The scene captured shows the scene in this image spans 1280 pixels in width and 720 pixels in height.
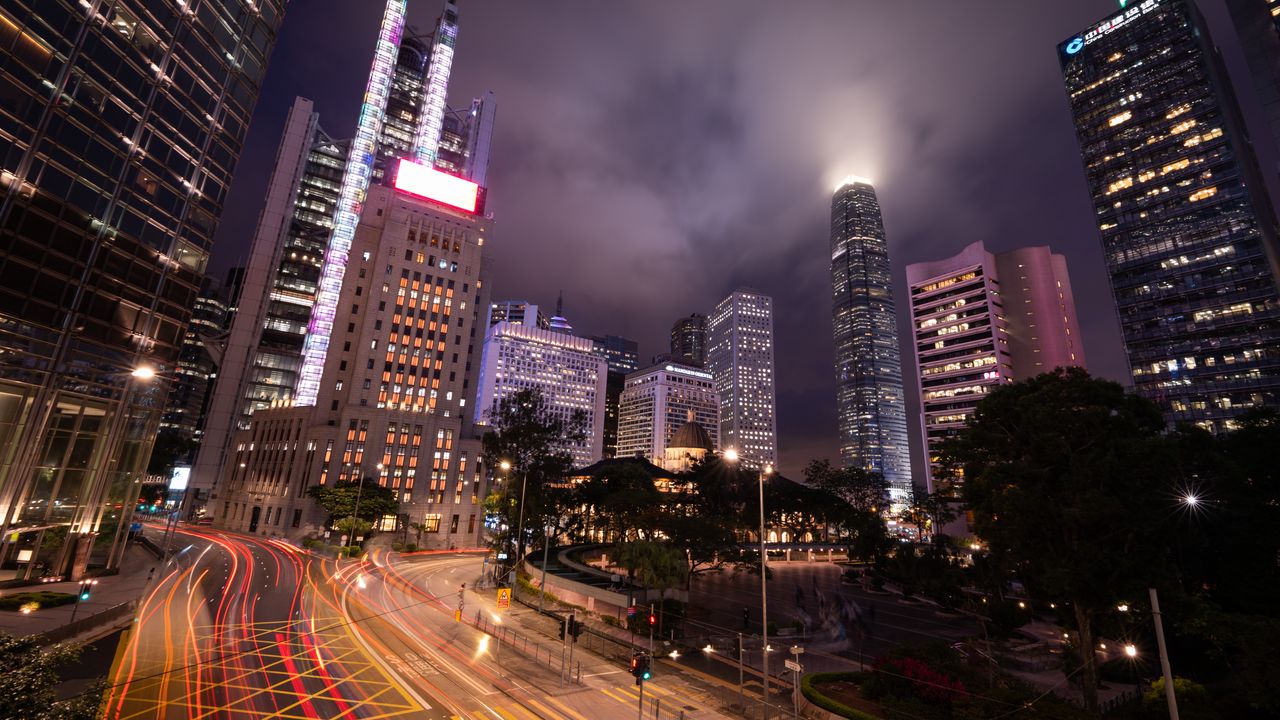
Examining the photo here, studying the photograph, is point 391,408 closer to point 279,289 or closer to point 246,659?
point 279,289

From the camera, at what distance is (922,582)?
51.2 meters

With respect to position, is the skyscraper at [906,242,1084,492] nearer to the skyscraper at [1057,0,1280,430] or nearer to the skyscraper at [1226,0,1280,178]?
the skyscraper at [1057,0,1280,430]

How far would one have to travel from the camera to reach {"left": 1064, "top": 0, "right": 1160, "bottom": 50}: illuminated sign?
4595 inches

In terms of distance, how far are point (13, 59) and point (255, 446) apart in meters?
84.4

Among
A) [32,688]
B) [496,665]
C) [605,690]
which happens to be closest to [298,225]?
[496,665]

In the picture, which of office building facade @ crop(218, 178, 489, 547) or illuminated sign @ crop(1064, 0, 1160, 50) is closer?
office building facade @ crop(218, 178, 489, 547)

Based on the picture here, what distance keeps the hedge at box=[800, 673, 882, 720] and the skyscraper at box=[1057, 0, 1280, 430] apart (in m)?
110

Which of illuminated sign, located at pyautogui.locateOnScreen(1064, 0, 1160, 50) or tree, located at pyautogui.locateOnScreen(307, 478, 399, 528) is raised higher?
illuminated sign, located at pyautogui.locateOnScreen(1064, 0, 1160, 50)

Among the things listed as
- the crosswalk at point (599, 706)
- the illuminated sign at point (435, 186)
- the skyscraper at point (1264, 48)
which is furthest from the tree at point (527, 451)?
the skyscraper at point (1264, 48)

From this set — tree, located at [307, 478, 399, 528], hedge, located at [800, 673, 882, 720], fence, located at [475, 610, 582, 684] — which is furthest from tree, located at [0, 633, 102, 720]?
tree, located at [307, 478, 399, 528]

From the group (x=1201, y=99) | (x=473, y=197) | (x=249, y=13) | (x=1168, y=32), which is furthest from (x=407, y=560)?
(x=1168, y=32)

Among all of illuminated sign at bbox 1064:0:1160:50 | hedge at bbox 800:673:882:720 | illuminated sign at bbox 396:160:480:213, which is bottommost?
hedge at bbox 800:673:882:720

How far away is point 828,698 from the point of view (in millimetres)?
23094

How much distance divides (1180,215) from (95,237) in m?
162
